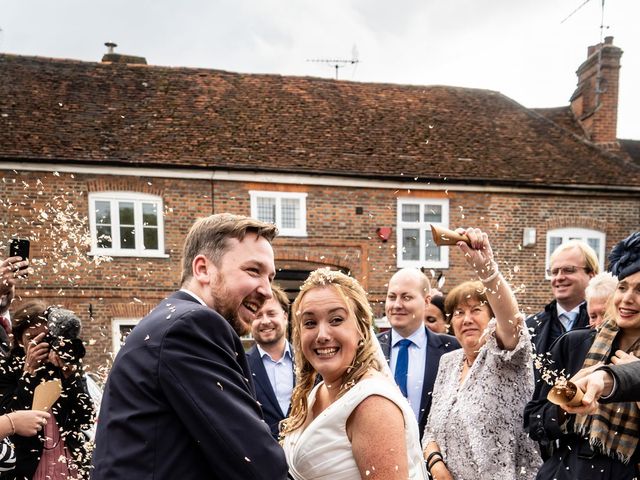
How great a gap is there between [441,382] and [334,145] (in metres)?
11.3

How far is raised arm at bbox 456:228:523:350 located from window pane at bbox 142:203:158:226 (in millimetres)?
11339

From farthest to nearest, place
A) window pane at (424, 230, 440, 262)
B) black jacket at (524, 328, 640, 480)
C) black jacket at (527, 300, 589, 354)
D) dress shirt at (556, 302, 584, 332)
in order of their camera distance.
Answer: window pane at (424, 230, 440, 262), dress shirt at (556, 302, 584, 332), black jacket at (527, 300, 589, 354), black jacket at (524, 328, 640, 480)

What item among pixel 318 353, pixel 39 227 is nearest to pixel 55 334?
pixel 318 353

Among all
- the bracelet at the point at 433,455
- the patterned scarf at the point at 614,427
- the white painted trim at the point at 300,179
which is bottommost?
the bracelet at the point at 433,455

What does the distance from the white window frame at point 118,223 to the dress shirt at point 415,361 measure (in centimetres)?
958

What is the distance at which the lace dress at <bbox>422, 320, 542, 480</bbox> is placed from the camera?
3002 millimetres

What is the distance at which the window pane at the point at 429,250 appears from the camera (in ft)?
46.3

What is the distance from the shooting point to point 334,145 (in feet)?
46.9

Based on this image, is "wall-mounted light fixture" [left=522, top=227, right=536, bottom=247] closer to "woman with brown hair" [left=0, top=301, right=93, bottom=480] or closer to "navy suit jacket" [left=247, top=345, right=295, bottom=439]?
"navy suit jacket" [left=247, top=345, right=295, bottom=439]

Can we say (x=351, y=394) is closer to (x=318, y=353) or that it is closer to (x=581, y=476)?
(x=318, y=353)

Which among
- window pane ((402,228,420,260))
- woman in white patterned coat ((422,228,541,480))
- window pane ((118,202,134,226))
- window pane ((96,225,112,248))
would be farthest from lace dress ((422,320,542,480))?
window pane ((96,225,112,248))

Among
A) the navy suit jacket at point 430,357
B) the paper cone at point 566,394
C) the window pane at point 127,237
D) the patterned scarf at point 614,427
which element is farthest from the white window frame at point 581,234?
the paper cone at point 566,394

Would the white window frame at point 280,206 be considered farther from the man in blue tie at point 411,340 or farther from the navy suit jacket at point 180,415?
the navy suit jacket at point 180,415

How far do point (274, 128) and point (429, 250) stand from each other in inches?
226
